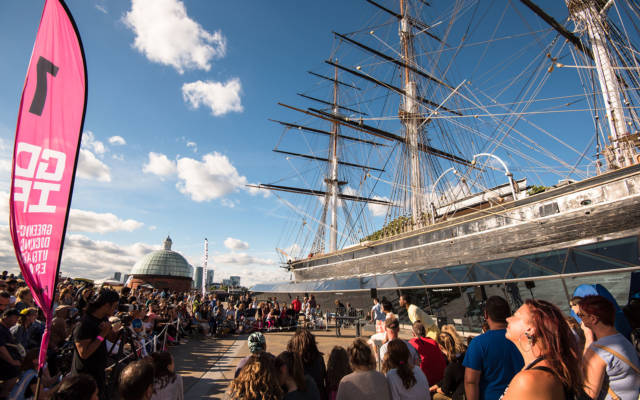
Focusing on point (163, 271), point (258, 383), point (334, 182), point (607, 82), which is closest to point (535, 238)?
point (607, 82)

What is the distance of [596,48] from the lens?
1269 centimetres

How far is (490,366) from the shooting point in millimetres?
2541

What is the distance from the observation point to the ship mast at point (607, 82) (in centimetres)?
1158

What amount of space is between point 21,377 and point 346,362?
3968 mm

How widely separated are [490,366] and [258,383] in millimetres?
1950

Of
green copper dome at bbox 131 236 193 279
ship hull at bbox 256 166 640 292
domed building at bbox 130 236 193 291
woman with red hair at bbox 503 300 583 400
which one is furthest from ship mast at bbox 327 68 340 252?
green copper dome at bbox 131 236 193 279

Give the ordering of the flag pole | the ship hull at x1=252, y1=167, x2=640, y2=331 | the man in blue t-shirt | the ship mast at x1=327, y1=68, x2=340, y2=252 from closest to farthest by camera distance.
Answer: the man in blue t-shirt, the flag pole, the ship hull at x1=252, y1=167, x2=640, y2=331, the ship mast at x1=327, y1=68, x2=340, y2=252

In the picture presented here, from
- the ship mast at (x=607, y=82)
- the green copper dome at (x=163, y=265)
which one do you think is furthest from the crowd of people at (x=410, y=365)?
the green copper dome at (x=163, y=265)

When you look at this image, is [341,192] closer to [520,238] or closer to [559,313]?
[520,238]

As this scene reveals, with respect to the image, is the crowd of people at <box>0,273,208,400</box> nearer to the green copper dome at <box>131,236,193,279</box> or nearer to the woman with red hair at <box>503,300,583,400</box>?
the woman with red hair at <box>503,300,583,400</box>

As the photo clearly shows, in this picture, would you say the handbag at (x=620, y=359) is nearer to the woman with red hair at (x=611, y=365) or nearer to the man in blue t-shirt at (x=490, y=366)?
the woman with red hair at (x=611, y=365)

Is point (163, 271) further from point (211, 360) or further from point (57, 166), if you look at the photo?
point (57, 166)

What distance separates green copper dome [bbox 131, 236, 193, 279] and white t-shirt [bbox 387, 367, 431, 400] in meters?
63.7

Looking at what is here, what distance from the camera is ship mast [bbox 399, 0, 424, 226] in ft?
80.2
